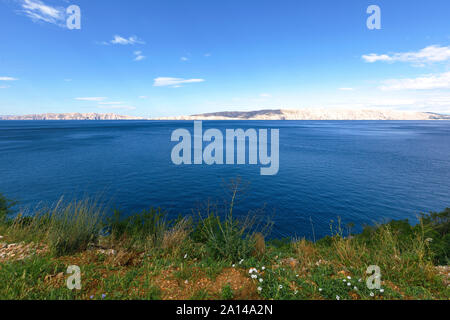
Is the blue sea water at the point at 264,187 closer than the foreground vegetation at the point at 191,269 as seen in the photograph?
No

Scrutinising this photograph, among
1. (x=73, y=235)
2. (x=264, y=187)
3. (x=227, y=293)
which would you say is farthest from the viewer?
(x=264, y=187)

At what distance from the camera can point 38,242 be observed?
5988 millimetres

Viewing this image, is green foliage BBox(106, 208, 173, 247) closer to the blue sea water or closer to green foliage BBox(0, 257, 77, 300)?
green foliage BBox(0, 257, 77, 300)

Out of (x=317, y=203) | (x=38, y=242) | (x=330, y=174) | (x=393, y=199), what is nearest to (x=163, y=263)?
(x=38, y=242)

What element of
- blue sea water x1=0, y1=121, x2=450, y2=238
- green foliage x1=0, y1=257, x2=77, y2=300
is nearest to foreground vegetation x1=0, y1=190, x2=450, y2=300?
green foliage x1=0, y1=257, x2=77, y2=300

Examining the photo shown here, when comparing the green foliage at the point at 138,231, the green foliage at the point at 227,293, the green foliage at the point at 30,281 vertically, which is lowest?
the green foliage at the point at 138,231

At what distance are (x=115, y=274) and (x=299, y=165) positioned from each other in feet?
116

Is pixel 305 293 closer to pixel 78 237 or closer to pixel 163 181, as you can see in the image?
pixel 78 237

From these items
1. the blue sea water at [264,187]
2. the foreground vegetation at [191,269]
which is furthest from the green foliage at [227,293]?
the blue sea water at [264,187]

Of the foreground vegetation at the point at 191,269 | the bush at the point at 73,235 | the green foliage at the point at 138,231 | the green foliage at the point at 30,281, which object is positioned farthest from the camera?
the green foliage at the point at 138,231

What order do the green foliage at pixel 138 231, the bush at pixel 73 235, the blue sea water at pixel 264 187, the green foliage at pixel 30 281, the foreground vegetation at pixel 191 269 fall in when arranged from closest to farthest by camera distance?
the green foliage at pixel 30 281 < the foreground vegetation at pixel 191 269 < the bush at pixel 73 235 < the green foliage at pixel 138 231 < the blue sea water at pixel 264 187

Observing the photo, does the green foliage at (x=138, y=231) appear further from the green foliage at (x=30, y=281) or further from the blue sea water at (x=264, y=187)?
the blue sea water at (x=264, y=187)

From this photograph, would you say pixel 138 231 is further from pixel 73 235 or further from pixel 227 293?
pixel 227 293

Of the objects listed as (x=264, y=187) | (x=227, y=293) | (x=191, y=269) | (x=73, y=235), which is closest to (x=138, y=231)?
(x=73, y=235)
